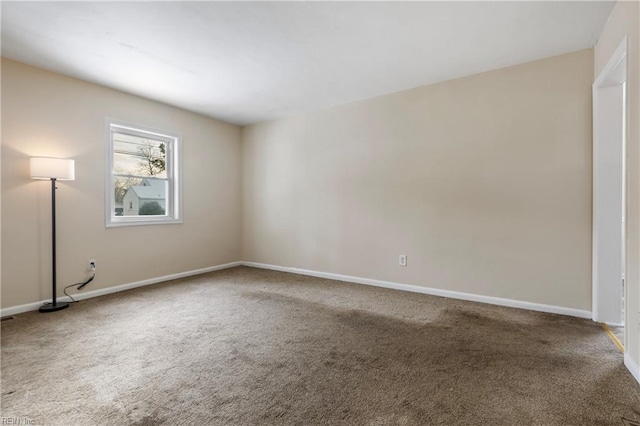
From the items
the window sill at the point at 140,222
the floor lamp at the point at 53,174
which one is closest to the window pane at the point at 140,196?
the window sill at the point at 140,222

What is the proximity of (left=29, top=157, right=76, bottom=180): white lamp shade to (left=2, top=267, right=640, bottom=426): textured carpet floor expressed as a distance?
1388mm

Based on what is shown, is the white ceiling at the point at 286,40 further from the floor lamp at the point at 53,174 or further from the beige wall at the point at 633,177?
the floor lamp at the point at 53,174

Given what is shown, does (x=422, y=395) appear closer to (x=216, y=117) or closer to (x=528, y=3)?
(x=528, y=3)

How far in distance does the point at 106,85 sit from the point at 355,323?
13.1 feet

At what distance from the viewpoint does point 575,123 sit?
2930 mm

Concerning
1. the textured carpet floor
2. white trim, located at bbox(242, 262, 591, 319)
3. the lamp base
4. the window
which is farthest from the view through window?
white trim, located at bbox(242, 262, 591, 319)

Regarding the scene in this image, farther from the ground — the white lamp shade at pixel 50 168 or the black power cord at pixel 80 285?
the white lamp shade at pixel 50 168

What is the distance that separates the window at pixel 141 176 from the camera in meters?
3.94

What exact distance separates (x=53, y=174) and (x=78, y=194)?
501mm

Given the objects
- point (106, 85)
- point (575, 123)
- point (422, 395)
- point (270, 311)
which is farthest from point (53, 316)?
point (575, 123)

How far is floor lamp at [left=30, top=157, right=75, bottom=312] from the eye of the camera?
9.95ft

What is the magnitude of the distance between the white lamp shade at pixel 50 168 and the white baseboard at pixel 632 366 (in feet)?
16.2

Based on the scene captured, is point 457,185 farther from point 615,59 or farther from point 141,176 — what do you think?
point 141,176

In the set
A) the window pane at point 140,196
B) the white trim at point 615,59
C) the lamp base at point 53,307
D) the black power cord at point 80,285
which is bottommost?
the lamp base at point 53,307
